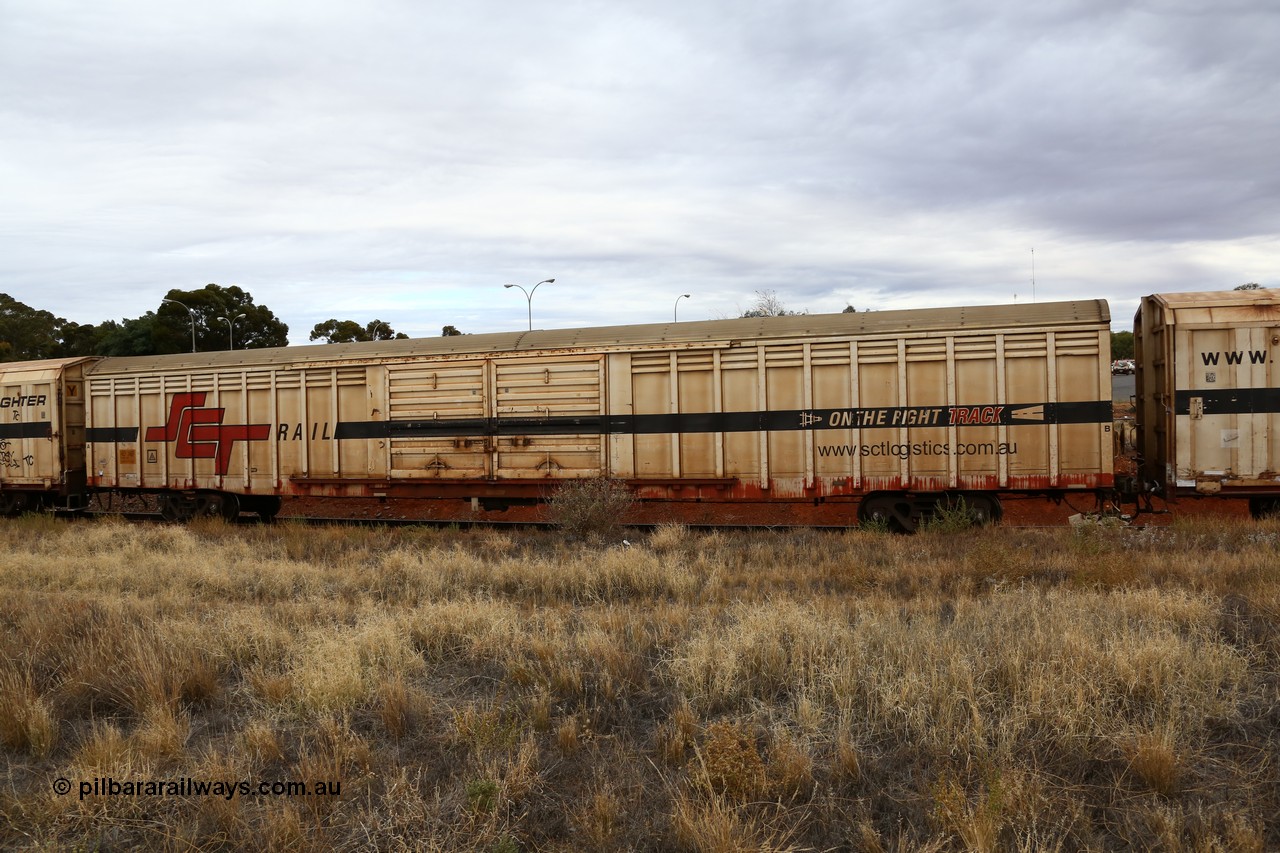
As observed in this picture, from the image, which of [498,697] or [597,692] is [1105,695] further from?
[498,697]

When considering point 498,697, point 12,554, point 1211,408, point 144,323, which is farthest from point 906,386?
point 144,323

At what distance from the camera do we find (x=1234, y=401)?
38.1ft

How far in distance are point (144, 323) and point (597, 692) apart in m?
54.4

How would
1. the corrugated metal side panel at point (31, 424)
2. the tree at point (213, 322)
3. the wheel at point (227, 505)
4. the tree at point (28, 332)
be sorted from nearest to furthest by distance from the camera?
the wheel at point (227, 505), the corrugated metal side panel at point (31, 424), the tree at point (213, 322), the tree at point (28, 332)

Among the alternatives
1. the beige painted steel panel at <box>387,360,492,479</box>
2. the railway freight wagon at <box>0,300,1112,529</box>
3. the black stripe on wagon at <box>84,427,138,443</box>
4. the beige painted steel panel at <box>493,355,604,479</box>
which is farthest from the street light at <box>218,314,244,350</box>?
the beige painted steel panel at <box>493,355,604,479</box>

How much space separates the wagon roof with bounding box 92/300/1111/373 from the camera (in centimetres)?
1228

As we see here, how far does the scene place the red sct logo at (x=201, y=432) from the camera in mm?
16330

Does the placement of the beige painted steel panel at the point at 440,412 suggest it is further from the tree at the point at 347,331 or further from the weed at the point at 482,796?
the tree at the point at 347,331

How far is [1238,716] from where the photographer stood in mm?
4770

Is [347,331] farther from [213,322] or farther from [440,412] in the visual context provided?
[440,412]

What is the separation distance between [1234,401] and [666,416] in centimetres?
800

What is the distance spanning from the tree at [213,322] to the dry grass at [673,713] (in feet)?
155

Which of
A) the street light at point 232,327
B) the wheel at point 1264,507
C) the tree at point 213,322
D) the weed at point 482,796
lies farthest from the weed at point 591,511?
the street light at point 232,327

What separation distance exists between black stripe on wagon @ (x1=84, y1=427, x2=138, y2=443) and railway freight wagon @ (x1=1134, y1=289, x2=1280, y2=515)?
1845cm
